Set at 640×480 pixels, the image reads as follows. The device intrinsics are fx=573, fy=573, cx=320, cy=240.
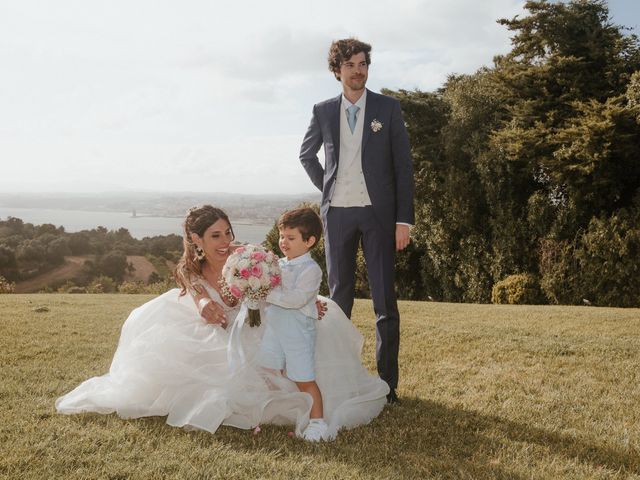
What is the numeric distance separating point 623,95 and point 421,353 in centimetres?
1172

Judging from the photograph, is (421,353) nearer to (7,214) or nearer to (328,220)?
(328,220)

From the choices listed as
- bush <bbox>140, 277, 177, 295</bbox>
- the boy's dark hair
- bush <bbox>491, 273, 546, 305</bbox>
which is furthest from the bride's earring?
bush <bbox>140, 277, 177, 295</bbox>

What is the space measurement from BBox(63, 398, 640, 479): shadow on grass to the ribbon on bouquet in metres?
0.46

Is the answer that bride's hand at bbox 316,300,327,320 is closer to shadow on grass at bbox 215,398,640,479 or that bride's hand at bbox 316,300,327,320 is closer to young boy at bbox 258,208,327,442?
young boy at bbox 258,208,327,442

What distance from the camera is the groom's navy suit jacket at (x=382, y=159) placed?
455 cm

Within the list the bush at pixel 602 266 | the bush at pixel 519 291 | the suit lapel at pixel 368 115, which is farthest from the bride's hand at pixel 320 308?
the bush at pixel 519 291

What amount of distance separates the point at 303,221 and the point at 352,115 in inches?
44.0

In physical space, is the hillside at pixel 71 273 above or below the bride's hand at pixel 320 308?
below

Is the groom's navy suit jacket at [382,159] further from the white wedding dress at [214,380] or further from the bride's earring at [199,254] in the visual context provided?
the bride's earring at [199,254]

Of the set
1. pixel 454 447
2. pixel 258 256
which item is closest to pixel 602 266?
pixel 454 447

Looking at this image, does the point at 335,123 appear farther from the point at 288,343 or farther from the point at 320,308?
the point at 288,343

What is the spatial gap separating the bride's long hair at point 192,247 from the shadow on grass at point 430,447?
109 centimetres

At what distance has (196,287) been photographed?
4.57 metres

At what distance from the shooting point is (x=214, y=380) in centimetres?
412
